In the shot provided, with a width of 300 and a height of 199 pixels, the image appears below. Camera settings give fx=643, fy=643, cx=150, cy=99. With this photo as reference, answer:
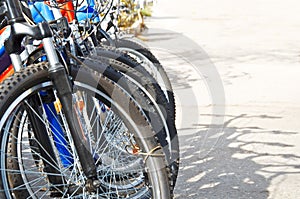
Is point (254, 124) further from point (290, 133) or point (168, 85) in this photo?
point (168, 85)

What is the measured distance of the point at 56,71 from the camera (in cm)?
259

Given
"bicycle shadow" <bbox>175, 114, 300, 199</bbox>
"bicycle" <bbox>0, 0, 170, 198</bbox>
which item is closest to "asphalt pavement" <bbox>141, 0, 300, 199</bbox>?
"bicycle shadow" <bbox>175, 114, 300, 199</bbox>

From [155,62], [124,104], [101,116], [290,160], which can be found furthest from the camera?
[290,160]

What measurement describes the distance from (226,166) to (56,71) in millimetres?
2188

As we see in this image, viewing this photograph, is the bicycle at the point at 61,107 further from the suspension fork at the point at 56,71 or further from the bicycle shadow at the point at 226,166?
the bicycle shadow at the point at 226,166

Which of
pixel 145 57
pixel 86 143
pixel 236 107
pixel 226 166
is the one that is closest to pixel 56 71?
pixel 86 143

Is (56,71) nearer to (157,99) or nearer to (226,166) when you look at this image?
(157,99)

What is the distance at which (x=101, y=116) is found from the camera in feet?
10.8

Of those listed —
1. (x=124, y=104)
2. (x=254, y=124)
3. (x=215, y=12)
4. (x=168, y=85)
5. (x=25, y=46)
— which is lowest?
(x=215, y=12)

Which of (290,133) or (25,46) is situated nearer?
(25,46)

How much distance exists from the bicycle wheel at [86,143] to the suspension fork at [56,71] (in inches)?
1.7

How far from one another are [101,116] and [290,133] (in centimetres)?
245

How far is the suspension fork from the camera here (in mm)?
2613

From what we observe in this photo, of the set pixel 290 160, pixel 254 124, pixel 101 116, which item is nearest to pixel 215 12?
pixel 254 124
